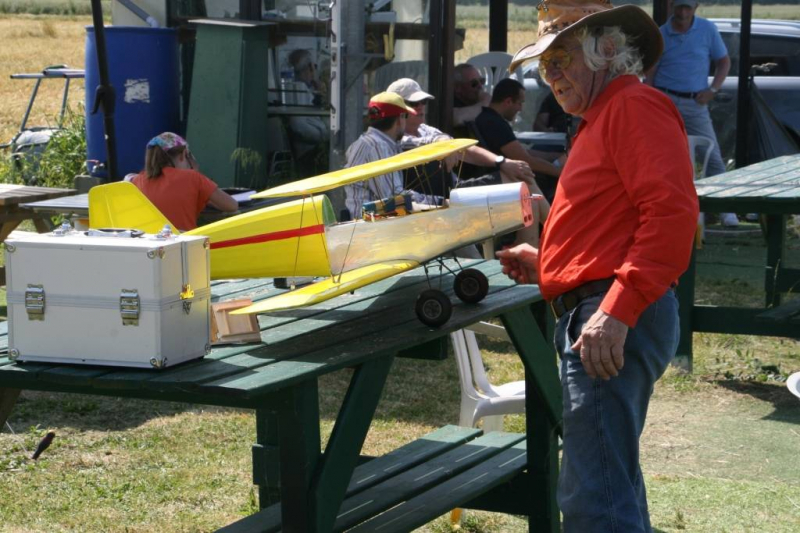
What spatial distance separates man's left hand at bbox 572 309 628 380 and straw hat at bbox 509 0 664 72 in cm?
63

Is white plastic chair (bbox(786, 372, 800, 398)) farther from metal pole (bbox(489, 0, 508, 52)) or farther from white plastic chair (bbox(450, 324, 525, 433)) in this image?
metal pole (bbox(489, 0, 508, 52))

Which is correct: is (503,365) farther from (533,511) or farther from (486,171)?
(533,511)

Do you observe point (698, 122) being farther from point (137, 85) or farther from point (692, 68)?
point (137, 85)

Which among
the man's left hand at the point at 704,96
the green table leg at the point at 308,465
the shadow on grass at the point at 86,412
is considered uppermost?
the man's left hand at the point at 704,96

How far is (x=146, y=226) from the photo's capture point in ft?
12.5

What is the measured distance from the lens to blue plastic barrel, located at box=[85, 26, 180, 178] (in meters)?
8.58

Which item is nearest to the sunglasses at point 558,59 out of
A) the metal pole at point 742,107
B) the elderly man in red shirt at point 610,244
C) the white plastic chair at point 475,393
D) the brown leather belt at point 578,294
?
the elderly man in red shirt at point 610,244

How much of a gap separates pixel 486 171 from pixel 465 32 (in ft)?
10.2

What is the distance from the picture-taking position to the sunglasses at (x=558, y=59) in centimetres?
272

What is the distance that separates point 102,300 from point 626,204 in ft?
3.73

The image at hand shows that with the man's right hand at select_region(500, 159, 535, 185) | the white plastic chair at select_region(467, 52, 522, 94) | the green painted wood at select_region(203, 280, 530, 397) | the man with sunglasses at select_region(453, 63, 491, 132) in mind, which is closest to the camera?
the green painted wood at select_region(203, 280, 530, 397)

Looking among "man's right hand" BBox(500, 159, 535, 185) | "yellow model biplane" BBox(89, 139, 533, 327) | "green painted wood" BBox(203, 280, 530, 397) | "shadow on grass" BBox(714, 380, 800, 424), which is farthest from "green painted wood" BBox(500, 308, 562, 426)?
"man's right hand" BBox(500, 159, 535, 185)

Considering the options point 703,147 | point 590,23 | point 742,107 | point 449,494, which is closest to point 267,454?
point 449,494

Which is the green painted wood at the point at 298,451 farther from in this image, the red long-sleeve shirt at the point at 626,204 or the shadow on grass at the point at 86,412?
the shadow on grass at the point at 86,412
